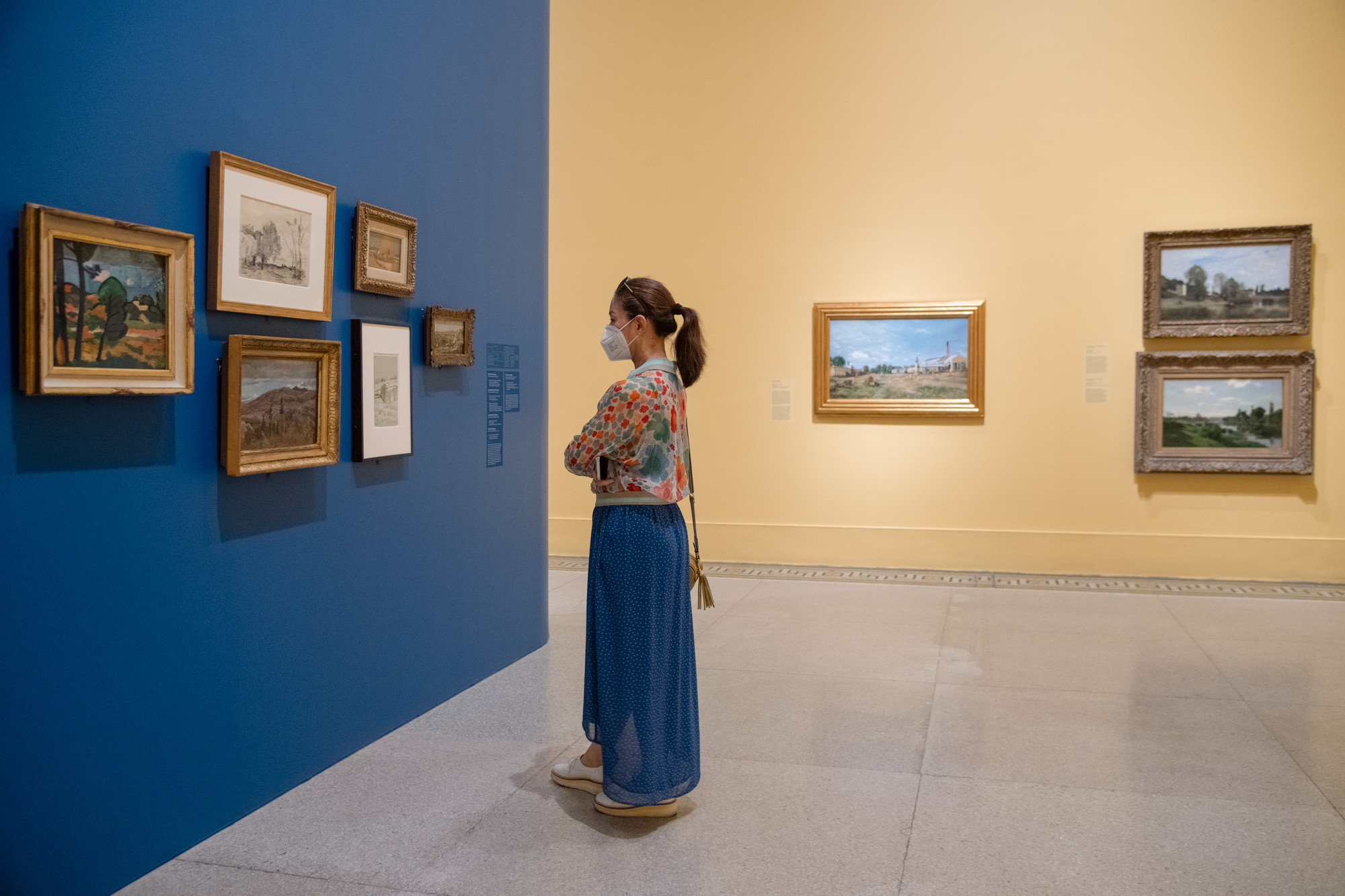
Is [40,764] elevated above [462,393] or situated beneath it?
situated beneath

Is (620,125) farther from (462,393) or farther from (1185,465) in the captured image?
(1185,465)

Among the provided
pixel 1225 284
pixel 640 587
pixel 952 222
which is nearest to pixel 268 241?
pixel 640 587

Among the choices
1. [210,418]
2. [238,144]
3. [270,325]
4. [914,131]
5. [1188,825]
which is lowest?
[1188,825]

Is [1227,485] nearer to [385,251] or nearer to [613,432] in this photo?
[613,432]

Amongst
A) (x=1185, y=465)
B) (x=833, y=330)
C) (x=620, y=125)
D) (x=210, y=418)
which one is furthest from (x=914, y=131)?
(x=210, y=418)

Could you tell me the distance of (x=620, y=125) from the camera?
11828 millimetres

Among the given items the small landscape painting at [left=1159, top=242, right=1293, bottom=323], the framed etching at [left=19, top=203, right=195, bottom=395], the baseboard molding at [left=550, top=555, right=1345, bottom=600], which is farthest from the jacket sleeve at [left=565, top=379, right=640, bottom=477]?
the small landscape painting at [left=1159, top=242, right=1293, bottom=323]

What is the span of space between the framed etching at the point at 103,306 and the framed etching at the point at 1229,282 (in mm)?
9239

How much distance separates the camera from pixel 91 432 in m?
3.82

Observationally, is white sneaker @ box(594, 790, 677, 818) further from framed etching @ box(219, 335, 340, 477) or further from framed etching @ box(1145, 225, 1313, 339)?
framed etching @ box(1145, 225, 1313, 339)

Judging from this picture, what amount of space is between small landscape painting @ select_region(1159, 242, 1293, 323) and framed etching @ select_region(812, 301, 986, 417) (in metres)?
1.83

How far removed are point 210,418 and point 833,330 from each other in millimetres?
7882

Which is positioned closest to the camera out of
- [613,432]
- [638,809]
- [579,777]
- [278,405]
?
[613,432]

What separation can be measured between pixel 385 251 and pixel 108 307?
196 cm
